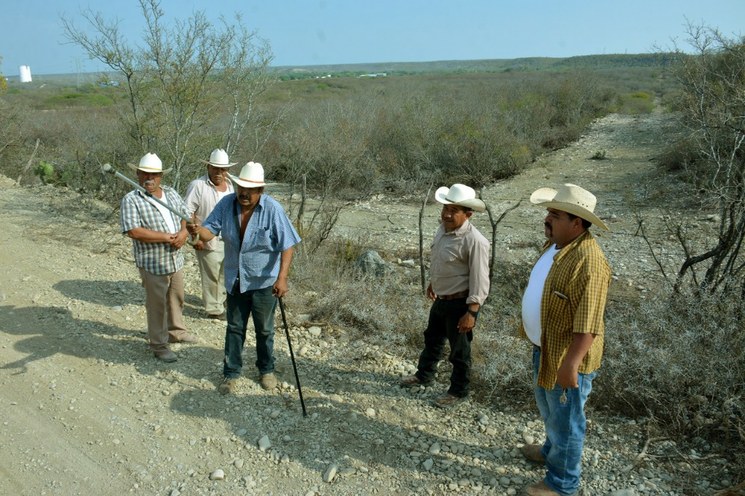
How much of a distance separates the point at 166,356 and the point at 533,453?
2.95 m

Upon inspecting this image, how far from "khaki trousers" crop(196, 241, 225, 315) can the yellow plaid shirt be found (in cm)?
358

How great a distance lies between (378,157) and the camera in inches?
701

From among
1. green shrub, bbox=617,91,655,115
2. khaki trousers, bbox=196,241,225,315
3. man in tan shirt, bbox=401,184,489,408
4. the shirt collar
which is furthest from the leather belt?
green shrub, bbox=617,91,655,115

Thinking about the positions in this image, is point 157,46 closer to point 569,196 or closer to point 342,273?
point 342,273

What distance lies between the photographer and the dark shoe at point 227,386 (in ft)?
14.0

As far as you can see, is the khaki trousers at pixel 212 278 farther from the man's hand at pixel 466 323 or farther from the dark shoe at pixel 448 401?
the man's hand at pixel 466 323

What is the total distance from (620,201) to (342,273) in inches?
345

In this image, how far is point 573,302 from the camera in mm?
2762

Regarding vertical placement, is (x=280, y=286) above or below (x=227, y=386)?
above

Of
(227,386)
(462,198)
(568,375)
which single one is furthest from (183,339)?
(568,375)

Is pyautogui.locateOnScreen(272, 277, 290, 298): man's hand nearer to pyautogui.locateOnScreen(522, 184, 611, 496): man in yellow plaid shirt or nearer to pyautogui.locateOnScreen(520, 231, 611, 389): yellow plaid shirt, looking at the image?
pyautogui.locateOnScreen(522, 184, 611, 496): man in yellow plaid shirt

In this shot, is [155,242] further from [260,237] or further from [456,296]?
[456,296]

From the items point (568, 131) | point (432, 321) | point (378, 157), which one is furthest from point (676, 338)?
point (568, 131)

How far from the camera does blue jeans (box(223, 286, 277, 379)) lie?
165 inches
